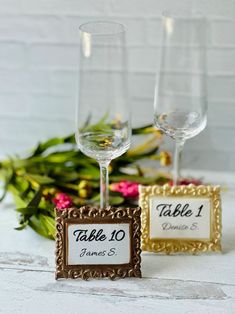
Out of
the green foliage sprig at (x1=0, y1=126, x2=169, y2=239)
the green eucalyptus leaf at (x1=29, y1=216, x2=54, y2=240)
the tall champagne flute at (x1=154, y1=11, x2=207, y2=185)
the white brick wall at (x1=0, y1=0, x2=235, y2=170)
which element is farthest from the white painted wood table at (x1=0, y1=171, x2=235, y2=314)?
the white brick wall at (x1=0, y1=0, x2=235, y2=170)

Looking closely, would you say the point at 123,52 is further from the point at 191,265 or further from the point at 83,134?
the point at 191,265

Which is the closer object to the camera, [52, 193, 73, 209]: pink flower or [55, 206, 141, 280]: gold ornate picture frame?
[55, 206, 141, 280]: gold ornate picture frame

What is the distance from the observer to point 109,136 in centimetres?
133

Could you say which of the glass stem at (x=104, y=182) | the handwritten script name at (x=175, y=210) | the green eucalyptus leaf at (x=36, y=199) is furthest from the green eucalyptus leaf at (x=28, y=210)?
the handwritten script name at (x=175, y=210)

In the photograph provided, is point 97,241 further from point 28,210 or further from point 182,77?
point 182,77

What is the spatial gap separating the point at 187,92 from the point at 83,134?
24 cm

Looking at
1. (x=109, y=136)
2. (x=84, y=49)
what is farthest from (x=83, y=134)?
(x=84, y=49)

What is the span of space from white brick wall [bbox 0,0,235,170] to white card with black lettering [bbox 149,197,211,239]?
50cm

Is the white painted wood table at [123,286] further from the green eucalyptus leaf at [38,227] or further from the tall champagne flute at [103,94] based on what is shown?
the tall champagne flute at [103,94]

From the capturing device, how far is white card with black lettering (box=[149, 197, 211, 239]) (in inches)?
52.1

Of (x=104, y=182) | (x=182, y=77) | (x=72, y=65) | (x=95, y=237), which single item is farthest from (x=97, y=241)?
(x=72, y=65)

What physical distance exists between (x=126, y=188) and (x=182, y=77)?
0.28 meters

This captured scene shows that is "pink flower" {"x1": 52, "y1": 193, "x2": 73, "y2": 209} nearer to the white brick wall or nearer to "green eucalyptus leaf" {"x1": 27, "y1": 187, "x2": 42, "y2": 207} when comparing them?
"green eucalyptus leaf" {"x1": 27, "y1": 187, "x2": 42, "y2": 207}

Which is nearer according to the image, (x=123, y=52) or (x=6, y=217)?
(x=123, y=52)
